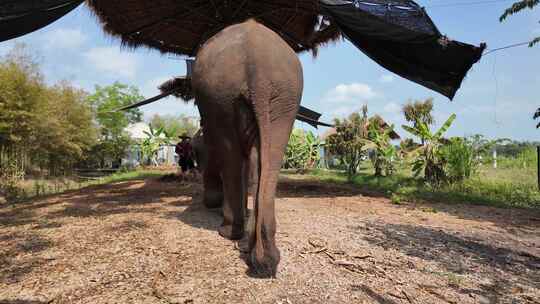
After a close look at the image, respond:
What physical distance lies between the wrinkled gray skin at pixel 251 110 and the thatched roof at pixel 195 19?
9.99 feet

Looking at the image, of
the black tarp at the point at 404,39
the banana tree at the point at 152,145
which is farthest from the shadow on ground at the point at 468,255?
the banana tree at the point at 152,145

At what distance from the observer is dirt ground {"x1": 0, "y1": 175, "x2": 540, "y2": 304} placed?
2.19 metres

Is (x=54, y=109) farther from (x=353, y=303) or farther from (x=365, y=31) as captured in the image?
(x=353, y=303)

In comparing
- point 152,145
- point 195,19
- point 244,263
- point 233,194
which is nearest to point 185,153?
point 195,19

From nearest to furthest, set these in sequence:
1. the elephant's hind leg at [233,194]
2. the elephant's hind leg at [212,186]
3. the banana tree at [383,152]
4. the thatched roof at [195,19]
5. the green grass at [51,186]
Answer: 1. the elephant's hind leg at [233,194]
2. the elephant's hind leg at [212,186]
3. the thatched roof at [195,19]
4. the green grass at [51,186]
5. the banana tree at [383,152]

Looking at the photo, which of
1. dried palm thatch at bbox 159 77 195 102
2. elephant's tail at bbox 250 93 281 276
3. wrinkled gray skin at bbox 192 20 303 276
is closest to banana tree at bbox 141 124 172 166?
dried palm thatch at bbox 159 77 195 102

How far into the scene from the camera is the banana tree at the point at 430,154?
9.38 m

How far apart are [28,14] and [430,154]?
944 cm

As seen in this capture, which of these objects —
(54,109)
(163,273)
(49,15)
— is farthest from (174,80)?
(54,109)

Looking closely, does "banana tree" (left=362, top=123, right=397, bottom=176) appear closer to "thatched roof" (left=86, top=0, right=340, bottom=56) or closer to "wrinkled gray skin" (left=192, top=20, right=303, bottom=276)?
"thatched roof" (left=86, top=0, right=340, bottom=56)

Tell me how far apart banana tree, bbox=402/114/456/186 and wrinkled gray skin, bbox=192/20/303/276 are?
7844 mm

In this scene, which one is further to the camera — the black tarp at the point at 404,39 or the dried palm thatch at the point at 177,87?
the dried palm thatch at the point at 177,87

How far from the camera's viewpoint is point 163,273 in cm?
243

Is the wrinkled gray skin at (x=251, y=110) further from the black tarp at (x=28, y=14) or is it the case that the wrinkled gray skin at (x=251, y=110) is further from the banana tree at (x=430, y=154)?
the banana tree at (x=430, y=154)
